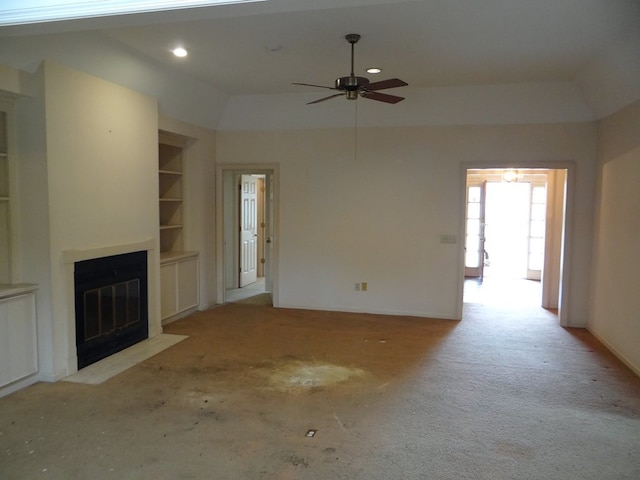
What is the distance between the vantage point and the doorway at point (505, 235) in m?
7.89

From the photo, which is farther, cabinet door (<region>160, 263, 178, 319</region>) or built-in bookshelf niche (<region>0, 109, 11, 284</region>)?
cabinet door (<region>160, 263, 178, 319</region>)

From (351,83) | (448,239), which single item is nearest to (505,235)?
(448,239)

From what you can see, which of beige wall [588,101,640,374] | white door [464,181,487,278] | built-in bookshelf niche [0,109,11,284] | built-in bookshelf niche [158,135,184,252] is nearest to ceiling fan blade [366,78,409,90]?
beige wall [588,101,640,374]

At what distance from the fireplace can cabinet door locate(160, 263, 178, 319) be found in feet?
1.85

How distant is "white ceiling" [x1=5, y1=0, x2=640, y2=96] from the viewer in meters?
3.22

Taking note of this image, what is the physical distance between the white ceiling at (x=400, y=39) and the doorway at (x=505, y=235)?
11.1 ft

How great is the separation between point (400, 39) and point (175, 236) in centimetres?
383

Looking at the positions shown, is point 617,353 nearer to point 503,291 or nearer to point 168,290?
point 503,291

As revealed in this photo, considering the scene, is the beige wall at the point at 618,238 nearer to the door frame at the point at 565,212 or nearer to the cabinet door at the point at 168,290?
the door frame at the point at 565,212

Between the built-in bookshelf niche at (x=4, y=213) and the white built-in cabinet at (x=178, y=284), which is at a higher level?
the built-in bookshelf niche at (x=4, y=213)

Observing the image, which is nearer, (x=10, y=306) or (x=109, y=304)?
(x=10, y=306)

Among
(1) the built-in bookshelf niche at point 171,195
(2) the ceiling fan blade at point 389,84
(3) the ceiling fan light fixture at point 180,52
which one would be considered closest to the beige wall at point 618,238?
(2) the ceiling fan blade at point 389,84

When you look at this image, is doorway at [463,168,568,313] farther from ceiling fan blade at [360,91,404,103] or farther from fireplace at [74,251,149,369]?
fireplace at [74,251,149,369]

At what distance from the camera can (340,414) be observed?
3160 millimetres
